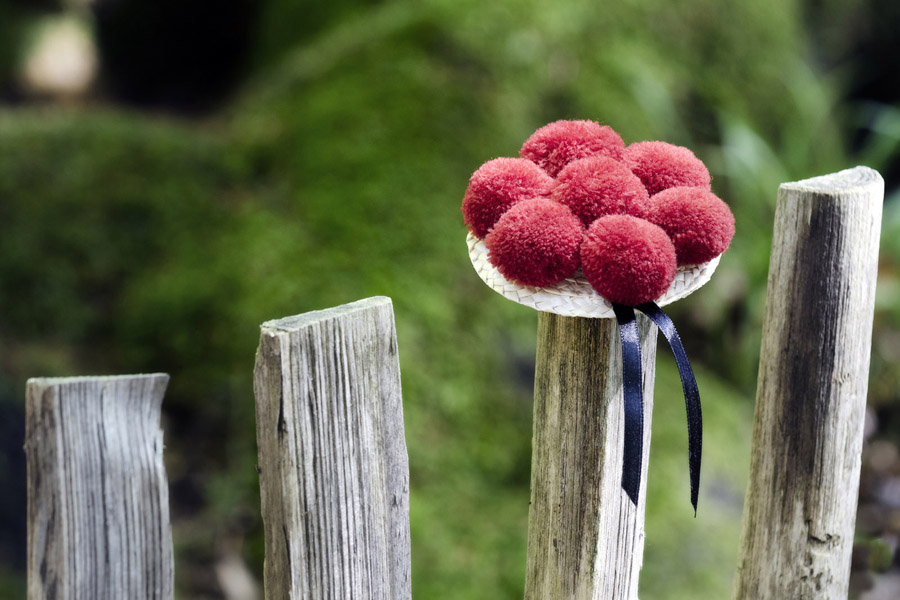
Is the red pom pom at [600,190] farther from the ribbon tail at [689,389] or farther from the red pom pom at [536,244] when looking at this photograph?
the ribbon tail at [689,389]

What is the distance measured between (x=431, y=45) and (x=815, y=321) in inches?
70.9

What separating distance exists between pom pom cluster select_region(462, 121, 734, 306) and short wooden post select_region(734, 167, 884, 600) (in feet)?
0.46

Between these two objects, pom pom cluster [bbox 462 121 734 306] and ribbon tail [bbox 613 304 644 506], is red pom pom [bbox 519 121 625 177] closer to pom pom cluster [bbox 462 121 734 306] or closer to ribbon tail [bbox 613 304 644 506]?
pom pom cluster [bbox 462 121 734 306]

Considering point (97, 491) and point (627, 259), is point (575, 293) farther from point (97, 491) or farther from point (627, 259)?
point (97, 491)

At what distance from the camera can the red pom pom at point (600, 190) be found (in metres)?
0.90

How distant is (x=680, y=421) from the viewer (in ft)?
6.83

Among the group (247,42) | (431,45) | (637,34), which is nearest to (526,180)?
(431,45)

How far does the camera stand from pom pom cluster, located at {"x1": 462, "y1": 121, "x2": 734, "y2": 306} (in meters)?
0.84

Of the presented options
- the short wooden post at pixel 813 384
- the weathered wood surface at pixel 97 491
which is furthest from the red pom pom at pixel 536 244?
the weathered wood surface at pixel 97 491

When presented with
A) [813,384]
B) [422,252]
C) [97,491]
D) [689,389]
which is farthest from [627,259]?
[422,252]

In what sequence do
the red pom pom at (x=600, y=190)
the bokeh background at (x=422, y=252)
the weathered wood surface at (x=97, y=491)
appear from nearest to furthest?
the weathered wood surface at (x=97, y=491), the red pom pom at (x=600, y=190), the bokeh background at (x=422, y=252)

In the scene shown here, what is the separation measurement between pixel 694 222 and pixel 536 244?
0.19 meters

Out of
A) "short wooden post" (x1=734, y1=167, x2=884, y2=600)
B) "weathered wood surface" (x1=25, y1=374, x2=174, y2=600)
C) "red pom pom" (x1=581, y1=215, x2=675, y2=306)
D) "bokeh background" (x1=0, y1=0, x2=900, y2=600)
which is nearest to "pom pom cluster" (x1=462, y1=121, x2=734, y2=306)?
"red pom pom" (x1=581, y1=215, x2=675, y2=306)

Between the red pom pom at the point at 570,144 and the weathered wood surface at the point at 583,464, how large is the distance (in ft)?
0.72
